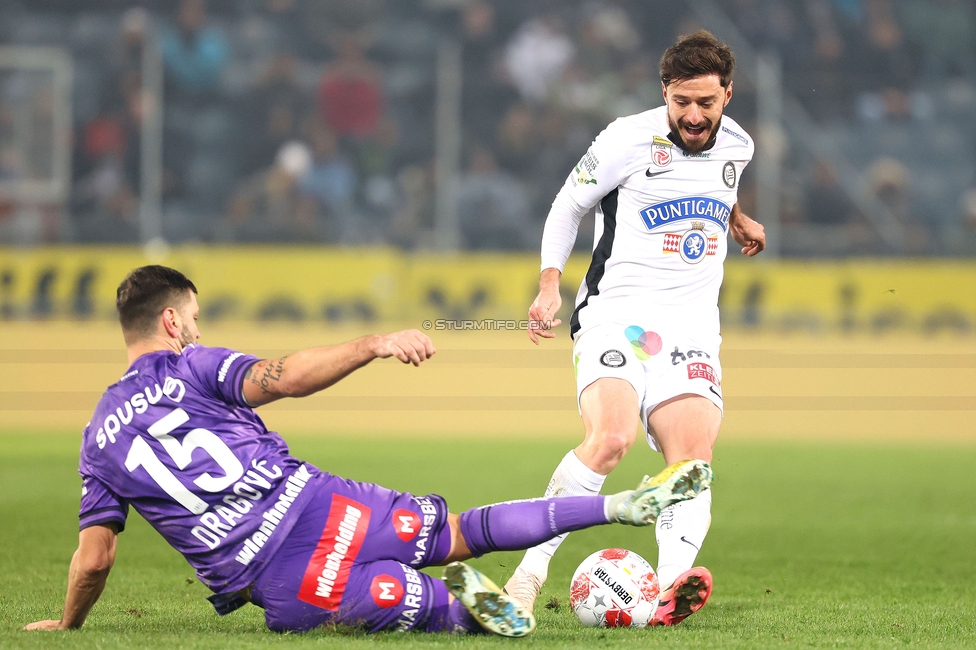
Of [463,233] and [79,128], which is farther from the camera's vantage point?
[79,128]

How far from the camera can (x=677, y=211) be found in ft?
16.0

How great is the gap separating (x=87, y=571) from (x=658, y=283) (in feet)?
7.48

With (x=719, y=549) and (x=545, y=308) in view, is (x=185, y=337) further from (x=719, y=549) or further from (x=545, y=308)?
(x=719, y=549)

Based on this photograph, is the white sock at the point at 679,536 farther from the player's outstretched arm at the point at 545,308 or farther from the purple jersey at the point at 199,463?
the purple jersey at the point at 199,463

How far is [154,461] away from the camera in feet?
12.3

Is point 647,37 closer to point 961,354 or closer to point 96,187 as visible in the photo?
point 961,354

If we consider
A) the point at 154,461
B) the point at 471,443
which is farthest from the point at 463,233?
the point at 154,461

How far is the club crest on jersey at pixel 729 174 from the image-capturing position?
4923mm

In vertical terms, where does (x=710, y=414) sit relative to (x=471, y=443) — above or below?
above

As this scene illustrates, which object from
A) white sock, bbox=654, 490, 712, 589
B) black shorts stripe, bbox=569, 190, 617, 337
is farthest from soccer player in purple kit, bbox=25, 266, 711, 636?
black shorts stripe, bbox=569, 190, 617, 337

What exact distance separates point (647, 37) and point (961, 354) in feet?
16.7

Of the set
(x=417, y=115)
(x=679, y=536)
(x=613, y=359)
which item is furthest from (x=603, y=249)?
(x=417, y=115)

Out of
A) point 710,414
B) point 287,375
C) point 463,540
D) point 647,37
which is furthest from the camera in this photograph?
point 647,37

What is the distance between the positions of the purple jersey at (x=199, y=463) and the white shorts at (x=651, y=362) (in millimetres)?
1345
